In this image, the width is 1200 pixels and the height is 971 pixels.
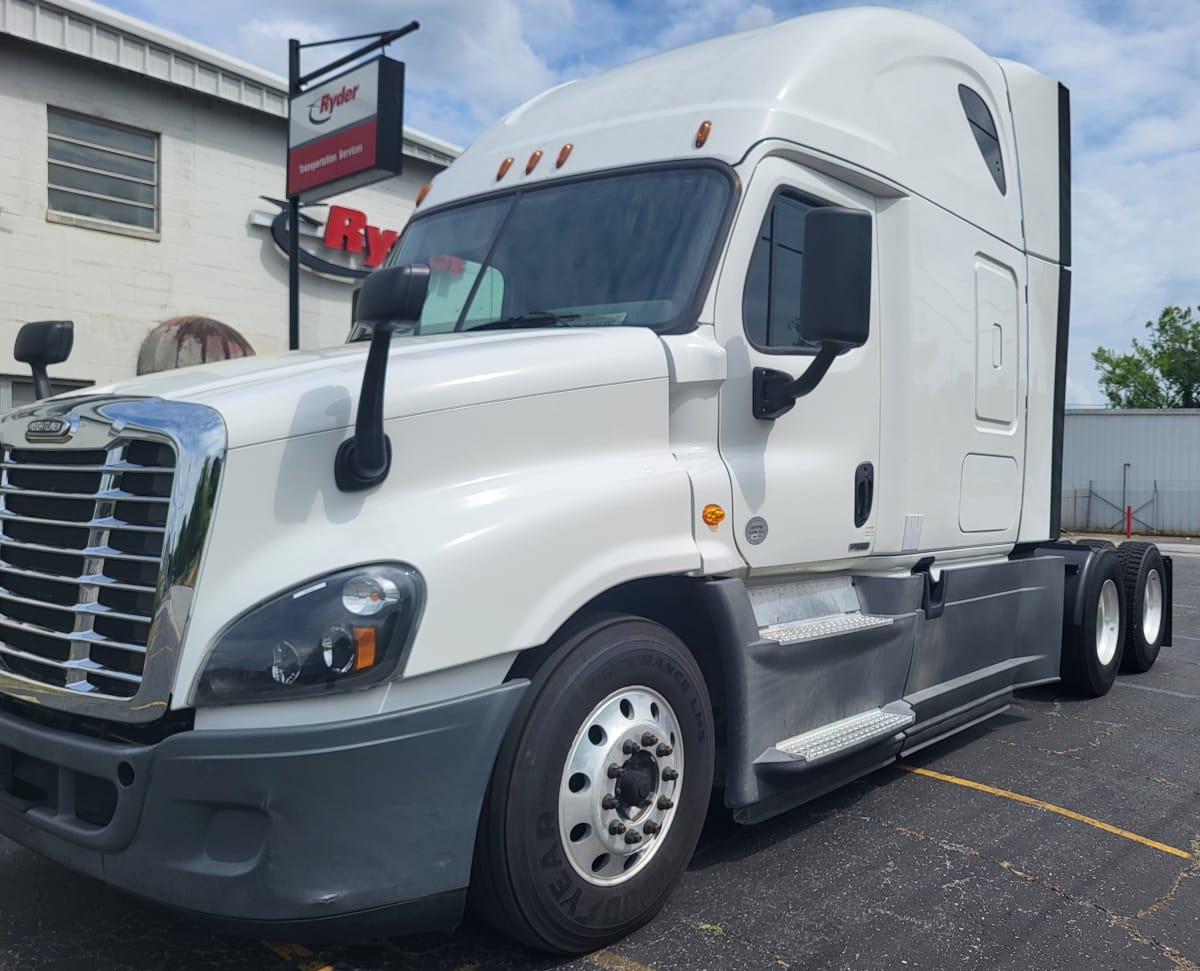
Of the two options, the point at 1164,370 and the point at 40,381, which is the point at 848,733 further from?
the point at 1164,370

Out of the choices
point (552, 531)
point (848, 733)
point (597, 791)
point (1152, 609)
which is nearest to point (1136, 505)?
point (1152, 609)

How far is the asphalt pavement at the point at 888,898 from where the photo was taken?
11.1 feet

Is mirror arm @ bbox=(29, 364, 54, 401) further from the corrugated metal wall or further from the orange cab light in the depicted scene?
the corrugated metal wall

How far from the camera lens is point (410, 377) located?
10.5ft

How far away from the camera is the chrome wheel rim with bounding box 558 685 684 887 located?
10.7 feet

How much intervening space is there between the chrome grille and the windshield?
62.6 inches

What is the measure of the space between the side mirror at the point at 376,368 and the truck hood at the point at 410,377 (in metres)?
0.13

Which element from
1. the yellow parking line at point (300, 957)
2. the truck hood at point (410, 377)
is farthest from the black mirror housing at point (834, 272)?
the yellow parking line at point (300, 957)

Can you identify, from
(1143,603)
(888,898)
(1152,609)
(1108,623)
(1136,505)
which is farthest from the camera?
(1136,505)

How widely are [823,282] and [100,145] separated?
1309 cm

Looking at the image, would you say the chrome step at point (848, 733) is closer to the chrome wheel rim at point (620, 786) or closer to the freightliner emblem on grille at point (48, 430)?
→ the chrome wheel rim at point (620, 786)

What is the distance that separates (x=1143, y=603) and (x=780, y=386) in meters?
5.34

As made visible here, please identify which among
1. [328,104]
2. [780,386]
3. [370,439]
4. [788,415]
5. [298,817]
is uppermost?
[328,104]

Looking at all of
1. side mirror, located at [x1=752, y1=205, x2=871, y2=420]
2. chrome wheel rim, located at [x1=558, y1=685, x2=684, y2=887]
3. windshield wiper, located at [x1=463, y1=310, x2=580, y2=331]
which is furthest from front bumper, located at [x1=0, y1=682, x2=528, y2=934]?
side mirror, located at [x1=752, y1=205, x2=871, y2=420]
